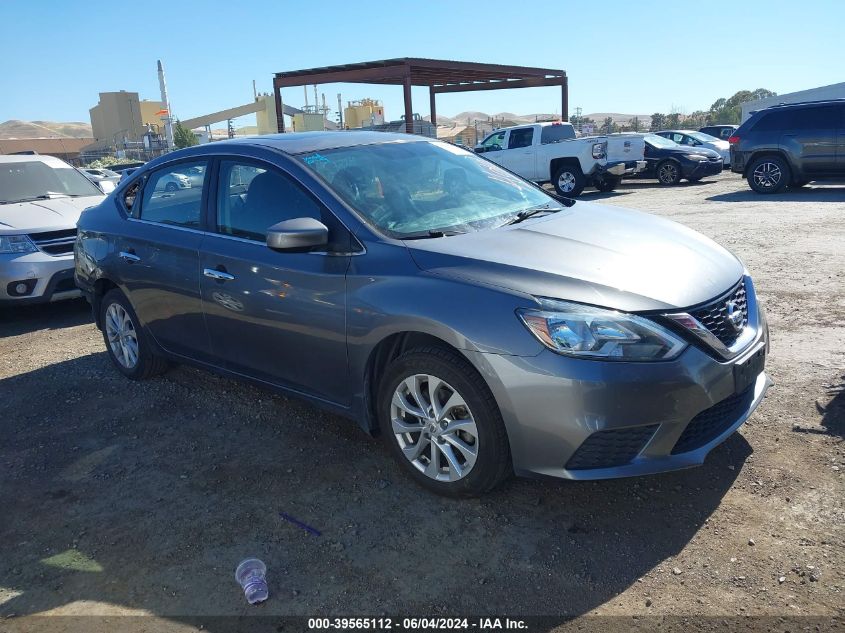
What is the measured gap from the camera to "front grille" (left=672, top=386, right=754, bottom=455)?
295cm

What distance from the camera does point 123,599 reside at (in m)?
2.78

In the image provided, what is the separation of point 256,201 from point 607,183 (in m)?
15.4

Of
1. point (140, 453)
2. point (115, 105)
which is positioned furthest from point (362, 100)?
point (140, 453)

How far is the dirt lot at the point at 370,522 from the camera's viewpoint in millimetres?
2672

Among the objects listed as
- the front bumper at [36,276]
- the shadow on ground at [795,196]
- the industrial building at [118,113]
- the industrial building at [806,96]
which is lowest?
the shadow on ground at [795,196]

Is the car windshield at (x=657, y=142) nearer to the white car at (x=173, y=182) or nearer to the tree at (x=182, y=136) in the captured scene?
the white car at (x=173, y=182)

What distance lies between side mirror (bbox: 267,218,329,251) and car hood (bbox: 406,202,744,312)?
45cm

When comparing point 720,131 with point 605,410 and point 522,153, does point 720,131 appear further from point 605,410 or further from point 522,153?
point 605,410

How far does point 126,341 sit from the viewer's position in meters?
5.25

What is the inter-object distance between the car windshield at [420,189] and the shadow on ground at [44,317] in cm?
465

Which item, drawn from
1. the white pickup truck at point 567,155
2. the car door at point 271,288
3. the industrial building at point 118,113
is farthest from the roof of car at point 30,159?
the industrial building at point 118,113

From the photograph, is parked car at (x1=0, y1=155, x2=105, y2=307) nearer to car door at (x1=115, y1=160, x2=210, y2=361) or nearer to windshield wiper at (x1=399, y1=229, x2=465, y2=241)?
car door at (x1=115, y1=160, x2=210, y2=361)

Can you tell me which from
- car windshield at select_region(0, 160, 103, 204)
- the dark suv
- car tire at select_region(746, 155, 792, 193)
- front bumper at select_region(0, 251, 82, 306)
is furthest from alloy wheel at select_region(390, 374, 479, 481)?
car tire at select_region(746, 155, 792, 193)

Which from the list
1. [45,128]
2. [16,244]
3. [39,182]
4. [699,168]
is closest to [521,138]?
[699,168]
